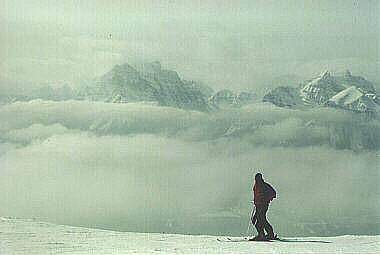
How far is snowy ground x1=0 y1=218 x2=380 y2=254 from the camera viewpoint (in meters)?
6.70

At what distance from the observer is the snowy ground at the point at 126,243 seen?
6.70 m

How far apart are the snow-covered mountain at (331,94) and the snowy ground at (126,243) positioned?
2573mm

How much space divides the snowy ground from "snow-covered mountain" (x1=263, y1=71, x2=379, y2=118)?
2573mm

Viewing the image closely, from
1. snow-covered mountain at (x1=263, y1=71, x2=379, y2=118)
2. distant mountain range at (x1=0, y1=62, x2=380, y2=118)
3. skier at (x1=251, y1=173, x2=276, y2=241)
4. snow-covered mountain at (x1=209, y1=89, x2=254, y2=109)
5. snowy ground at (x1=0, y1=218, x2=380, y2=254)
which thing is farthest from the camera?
snow-covered mountain at (x1=263, y1=71, x2=379, y2=118)

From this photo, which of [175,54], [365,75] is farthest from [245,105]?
[365,75]

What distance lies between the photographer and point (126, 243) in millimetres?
7340

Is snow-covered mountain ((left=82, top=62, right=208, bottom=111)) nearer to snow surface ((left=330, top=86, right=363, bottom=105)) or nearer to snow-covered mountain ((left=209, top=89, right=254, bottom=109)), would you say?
snow-covered mountain ((left=209, top=89, right=254, bottom=109))

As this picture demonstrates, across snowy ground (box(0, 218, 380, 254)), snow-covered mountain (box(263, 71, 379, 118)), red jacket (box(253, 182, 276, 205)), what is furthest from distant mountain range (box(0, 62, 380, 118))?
red jacket (box(253, 182, 276, 205))

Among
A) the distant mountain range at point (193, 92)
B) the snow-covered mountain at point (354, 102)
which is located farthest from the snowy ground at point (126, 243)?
the snow-covered mountain at point (354, 102)

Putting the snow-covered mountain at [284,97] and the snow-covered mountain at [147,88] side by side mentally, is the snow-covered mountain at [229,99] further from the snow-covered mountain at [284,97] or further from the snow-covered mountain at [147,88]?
the snow-covered mountain at [284,97]

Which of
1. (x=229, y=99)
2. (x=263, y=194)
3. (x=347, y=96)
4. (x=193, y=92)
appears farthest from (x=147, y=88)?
(x=347, y=96)

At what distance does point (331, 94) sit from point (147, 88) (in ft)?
10.3

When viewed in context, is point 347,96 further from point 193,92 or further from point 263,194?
point 263,194

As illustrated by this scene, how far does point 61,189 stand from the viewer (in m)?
8.98
